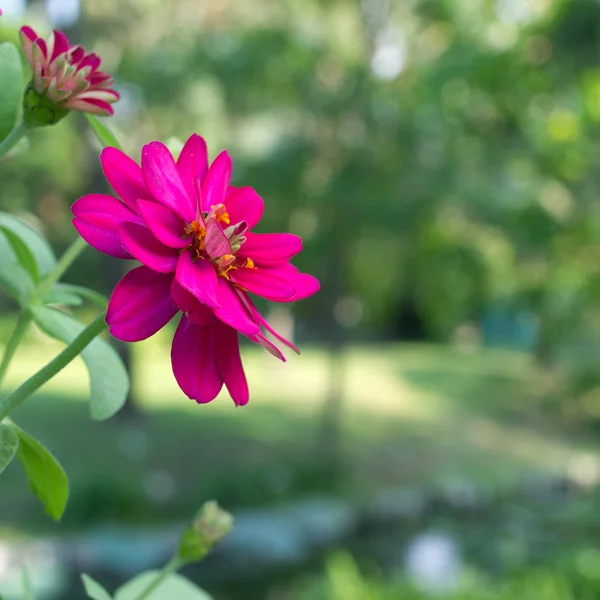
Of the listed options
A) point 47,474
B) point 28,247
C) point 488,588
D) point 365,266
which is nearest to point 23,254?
point 28,247

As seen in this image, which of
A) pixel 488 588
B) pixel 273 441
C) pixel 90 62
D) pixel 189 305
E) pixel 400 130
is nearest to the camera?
pixel 189 305

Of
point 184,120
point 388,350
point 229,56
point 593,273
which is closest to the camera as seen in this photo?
point 229,56

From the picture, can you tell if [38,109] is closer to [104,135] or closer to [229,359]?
[104,135]

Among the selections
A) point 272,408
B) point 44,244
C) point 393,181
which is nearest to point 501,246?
point 393,181

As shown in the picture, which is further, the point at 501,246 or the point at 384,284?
the point at 384,284

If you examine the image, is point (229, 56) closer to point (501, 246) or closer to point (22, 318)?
point (501, 246)

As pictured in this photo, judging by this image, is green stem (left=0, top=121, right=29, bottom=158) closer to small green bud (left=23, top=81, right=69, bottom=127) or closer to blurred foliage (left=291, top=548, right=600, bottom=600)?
small green bud (left=23, top=81, right=69, bottom=127)

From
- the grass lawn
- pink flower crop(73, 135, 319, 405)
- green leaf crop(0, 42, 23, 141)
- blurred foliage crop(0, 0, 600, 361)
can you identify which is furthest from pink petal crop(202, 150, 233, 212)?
the grass lawn

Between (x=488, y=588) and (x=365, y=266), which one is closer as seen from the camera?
(x=488, y=588)
